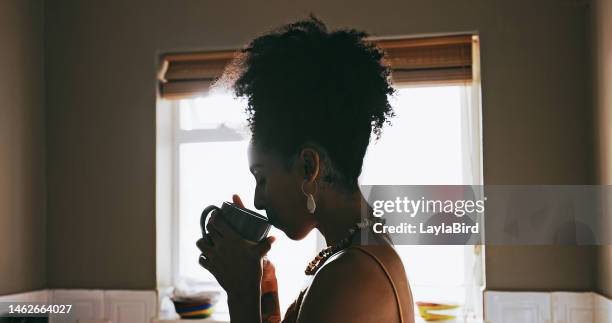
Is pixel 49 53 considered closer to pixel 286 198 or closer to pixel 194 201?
pixel 194 201

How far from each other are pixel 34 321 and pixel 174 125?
892mm

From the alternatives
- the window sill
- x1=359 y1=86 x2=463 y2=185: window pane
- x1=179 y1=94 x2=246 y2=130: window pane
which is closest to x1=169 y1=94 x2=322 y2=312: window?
x1=179 y1=94 x2=246 y2=130: window pane

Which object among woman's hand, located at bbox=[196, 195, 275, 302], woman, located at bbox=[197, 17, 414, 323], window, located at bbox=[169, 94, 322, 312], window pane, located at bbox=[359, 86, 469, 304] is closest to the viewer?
woman, located at bbox=[197, 17, 414, 323]

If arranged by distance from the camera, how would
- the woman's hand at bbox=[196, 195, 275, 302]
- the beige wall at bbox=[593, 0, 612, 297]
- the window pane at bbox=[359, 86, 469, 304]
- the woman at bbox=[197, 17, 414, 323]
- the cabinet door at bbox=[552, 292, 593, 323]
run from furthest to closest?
the window pane at bbox=[359, 86, 469, 304], the cabinet door at bbox=[552, 292, 593, 323], the beige wall at bbox=[593, 0, 612, 297], the woman's hand at bbox=[196, 195, 275, 302], the woman at bbox=[197, 17, 414, 323]

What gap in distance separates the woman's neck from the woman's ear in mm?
53

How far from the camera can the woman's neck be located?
2.53 ft

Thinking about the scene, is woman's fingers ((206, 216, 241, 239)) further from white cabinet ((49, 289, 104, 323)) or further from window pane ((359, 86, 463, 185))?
white cabinet ((49, 289, 104, 323))

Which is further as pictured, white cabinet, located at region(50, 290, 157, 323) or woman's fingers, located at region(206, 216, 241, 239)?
white cabinet, located at region(50, 290, 157, 323)

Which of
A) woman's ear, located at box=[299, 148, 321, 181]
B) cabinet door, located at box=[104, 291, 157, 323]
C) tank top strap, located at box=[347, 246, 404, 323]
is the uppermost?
woman's ear, located at box=[299, 148, 321, 181]

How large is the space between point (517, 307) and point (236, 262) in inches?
62.4

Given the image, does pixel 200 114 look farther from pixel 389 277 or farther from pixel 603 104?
pixel 389 277

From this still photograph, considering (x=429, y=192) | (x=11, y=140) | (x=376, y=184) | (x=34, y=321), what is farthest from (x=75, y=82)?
(x=429, y=192)

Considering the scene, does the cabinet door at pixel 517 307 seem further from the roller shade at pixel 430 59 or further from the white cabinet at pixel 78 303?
the white cabinet at pixel 78 303

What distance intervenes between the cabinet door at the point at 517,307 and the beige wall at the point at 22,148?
167cm
